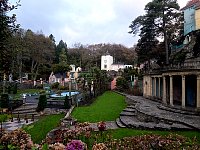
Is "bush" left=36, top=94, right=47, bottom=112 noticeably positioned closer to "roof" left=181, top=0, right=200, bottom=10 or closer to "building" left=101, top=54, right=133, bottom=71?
"roof" left=181, top=0, right=200, bottom=10

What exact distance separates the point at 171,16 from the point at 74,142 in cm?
2868

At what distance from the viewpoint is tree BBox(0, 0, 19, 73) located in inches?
241

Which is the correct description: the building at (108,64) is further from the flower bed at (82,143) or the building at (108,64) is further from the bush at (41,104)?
the flower bed at (82,143)

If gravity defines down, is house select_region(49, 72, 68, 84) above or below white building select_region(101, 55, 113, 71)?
below

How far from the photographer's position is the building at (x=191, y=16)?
29734mm

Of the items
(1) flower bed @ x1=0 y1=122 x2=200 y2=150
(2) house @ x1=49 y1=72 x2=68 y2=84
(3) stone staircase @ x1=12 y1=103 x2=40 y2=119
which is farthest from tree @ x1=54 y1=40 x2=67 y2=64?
(1) flower bed @ x1=0 y1=122 x2=200 y2=150

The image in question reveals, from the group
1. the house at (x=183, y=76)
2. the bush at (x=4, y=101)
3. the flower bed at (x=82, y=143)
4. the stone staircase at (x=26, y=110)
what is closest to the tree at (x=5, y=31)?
the flower bed at (x=82, y=143)

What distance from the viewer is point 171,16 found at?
3006cm

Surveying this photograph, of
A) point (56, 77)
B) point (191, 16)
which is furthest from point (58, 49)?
point (191, 16)

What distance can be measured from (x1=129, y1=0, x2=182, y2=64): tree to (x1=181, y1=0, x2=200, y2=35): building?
45.4 inches

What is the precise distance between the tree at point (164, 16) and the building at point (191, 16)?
3.79 ft

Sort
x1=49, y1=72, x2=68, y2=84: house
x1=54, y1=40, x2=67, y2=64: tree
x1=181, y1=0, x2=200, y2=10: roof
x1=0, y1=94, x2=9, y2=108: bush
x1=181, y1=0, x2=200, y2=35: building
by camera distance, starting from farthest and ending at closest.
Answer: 1. x1=54, y1=40, x2=67, y2=64: tree
2. x1=49, y1=72, x2=68, y2=84: house
3. x1=181, y1=0, x2=200, y2=10: roof
4. x1=181, y1=0, x2=200, y2=35: building
5. x1=0, y1=94, x2=9, y2=108: bush

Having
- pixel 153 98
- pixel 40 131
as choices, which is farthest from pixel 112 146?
pixel 153 98

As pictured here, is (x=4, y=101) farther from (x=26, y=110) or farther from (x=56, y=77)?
(x=56, y=77)
